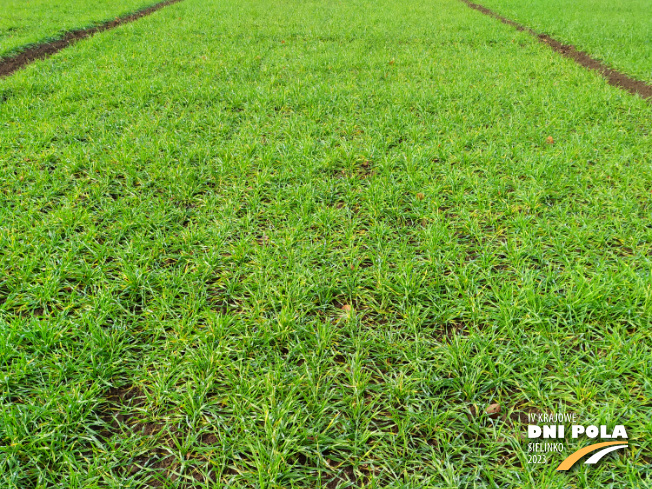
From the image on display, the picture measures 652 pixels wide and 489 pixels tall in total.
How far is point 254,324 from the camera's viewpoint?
2068 mm

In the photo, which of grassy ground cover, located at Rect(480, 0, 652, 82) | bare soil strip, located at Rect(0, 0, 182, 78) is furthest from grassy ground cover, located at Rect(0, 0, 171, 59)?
grassy ground cover, located at Rect(480, 0, 652, 82)

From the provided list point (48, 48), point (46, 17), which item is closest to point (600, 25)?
point (48, 48)

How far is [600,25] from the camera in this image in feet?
→ 32.2

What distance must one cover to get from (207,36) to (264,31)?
4.58 feet

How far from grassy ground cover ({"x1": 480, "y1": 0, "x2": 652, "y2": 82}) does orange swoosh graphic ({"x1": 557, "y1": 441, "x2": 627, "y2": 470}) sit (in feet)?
22.7

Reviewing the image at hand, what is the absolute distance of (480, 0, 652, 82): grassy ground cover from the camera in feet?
23.1

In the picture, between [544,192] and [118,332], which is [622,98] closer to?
[544,192]

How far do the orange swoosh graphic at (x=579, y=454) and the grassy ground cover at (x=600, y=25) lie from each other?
6913mm

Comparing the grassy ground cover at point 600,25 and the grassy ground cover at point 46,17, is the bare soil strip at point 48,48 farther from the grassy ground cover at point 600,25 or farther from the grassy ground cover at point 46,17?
the grassy ground cover at point 600,25

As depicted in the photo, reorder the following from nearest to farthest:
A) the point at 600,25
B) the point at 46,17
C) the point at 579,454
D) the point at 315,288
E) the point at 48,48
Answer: the point at 579,454
the point at 315,288
the point at 48,48
the point at 46,17
the point at 600,25

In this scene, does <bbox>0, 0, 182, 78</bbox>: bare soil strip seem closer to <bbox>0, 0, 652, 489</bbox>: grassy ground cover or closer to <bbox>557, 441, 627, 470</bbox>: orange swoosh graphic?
<bbox>0, 0, 652, 489</bbox>: grassy ground cover

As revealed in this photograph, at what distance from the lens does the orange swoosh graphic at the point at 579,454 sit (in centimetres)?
148

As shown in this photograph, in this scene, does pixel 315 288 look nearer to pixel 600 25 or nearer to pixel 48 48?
pixel 48 48

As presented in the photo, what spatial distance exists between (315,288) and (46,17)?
1136 centimetres
